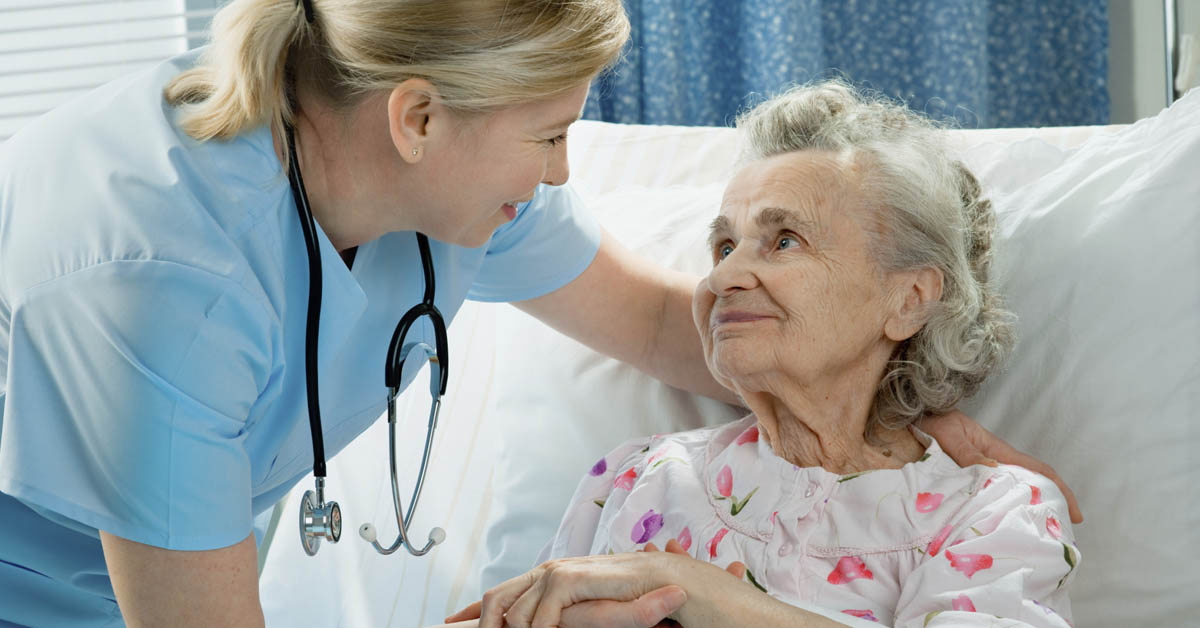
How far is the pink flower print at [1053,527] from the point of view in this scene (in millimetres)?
1178

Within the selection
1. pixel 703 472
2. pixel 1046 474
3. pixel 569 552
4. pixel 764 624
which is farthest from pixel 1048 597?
pixel 569 552

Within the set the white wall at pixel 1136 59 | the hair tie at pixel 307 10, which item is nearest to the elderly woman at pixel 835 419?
the hair tie at pixel 307 10

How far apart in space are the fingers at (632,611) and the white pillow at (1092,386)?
0.41 metres

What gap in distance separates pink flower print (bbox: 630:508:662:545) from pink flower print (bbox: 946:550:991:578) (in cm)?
36

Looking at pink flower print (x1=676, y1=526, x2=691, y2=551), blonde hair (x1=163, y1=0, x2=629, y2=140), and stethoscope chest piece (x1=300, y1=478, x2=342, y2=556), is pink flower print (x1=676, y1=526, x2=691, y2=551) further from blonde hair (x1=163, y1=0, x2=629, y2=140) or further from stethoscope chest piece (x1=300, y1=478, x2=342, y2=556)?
blonde hair (x1=163, y1=0, x2=629, y2=140)

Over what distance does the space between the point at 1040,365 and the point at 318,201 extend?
0.90 metres

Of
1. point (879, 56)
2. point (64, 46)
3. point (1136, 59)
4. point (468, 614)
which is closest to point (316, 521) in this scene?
point (468, 614)

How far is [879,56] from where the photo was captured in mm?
2539

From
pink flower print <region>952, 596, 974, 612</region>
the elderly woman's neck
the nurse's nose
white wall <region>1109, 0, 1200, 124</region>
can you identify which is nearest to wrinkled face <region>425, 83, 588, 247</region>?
the nurse's nose

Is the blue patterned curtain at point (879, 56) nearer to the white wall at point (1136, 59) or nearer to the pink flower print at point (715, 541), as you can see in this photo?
the white wall at point (1136, 59)

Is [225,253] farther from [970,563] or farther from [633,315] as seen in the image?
[970,563]

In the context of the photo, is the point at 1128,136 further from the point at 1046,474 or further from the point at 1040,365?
the point at 1046,474

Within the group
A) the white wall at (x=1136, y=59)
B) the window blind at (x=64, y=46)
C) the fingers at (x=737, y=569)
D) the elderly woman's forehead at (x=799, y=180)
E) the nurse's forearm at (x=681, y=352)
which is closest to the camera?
the fingers at (x=737, y=569)

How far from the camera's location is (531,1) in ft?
3.69
